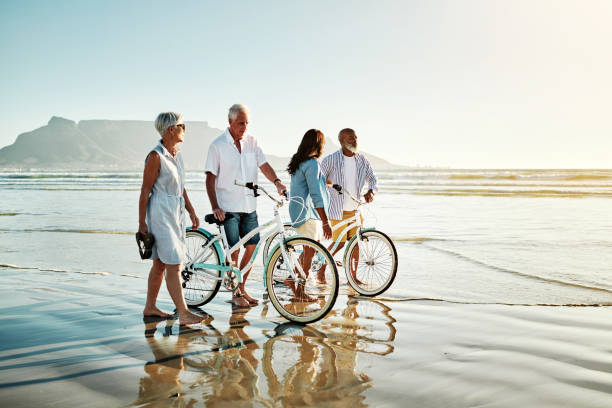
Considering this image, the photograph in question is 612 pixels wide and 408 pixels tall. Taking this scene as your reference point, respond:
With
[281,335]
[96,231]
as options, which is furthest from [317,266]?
[96,231]

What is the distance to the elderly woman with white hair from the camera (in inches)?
155

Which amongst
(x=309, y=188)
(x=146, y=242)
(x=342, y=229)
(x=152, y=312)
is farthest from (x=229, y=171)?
(x=342, y=229)

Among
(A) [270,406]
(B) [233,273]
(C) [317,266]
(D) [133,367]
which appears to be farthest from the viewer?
(C) [317,266]

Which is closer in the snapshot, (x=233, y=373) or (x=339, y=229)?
(x=233, y=373)

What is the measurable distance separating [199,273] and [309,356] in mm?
1931

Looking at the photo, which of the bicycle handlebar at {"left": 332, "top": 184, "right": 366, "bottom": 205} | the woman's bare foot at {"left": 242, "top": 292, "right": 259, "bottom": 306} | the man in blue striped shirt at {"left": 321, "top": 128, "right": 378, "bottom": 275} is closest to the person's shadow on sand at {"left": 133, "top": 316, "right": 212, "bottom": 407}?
the woman's bare foot at {"left": 242, "top": 292, "right": 259, "bottom": 306}

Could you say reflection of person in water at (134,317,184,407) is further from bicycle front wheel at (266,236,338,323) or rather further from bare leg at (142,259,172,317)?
bicycle front wheel at (266,236,338,323)

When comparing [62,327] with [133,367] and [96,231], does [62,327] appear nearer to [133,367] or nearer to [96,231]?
[133,367]

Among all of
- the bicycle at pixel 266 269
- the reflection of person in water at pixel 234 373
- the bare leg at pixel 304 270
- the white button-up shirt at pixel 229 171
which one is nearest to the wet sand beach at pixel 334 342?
the reflection of person in water at pixel 234 373

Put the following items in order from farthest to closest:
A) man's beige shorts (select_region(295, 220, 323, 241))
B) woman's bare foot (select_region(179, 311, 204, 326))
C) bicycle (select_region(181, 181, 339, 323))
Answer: man's beige shorts (select_region(295, 220, 323, 241)), bicycle (select_region(181, 181, 339, 323)), woman's bare foot (select_region(179, 311, 204, 326))

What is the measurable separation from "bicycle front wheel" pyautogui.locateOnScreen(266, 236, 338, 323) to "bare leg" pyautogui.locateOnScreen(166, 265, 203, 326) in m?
0.77

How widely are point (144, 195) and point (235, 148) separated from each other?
1358 mm

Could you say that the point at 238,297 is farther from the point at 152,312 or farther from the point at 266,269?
the point at 152,312

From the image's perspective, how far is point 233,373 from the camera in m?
2.96
